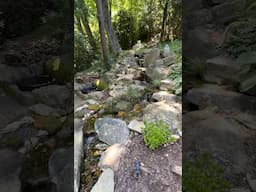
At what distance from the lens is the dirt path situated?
161cm

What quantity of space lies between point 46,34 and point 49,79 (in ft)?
0.47

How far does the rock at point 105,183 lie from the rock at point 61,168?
678mm

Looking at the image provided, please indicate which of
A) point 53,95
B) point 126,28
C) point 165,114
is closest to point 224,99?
point 53,95

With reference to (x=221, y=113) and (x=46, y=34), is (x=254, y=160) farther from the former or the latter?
(x=46, y=34)

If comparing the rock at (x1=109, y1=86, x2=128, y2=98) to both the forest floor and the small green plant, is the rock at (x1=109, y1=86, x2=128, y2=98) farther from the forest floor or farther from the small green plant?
the small green plant

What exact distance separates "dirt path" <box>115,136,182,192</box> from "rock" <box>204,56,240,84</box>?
101cm

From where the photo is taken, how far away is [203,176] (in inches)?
31.9

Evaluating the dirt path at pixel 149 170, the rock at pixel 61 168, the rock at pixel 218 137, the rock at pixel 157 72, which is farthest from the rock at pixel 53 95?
the rock at pixel 157 72

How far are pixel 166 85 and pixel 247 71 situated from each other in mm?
1859

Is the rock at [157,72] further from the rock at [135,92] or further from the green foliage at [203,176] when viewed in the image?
the green foliage at [203,176]

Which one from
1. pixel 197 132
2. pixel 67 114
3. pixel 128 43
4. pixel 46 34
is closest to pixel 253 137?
pixel 197 132

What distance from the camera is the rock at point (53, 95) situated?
0.82 meters

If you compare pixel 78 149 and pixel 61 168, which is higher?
pixel 61 168

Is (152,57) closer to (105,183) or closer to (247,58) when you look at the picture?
(105,183)
